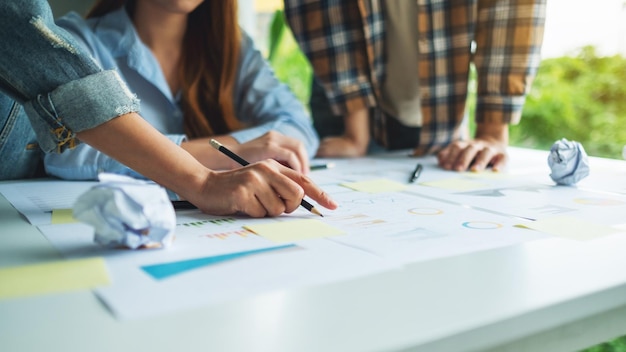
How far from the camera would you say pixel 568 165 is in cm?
97

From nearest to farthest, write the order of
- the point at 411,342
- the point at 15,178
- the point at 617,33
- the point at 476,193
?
1. the point at 411,342
2. the point at 476,193
3. the point at 15,178
4. the point at 617,33

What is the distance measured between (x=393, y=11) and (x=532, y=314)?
1128 millimetres

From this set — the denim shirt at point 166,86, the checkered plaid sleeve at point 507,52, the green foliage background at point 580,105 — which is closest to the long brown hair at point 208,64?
the denim shirt at point 166,86

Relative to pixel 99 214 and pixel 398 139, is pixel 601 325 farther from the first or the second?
pixel 398 139

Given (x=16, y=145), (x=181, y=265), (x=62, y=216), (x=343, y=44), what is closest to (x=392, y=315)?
(x=181, y=265)

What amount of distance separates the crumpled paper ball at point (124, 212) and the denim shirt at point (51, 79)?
0.45ft

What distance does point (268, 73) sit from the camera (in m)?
1.40

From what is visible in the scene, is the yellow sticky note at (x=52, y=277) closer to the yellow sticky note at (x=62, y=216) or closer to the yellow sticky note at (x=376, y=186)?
the yellow sticky note at (x=62, y=216)

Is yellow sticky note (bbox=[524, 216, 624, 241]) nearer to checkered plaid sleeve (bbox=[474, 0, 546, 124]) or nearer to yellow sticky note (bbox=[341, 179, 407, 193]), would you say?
yellow sticky note (bbox=[341, 179, 407, 193])

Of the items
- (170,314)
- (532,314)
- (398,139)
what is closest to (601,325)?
(532,314)

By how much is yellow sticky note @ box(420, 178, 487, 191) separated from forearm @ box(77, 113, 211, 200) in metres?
0.42

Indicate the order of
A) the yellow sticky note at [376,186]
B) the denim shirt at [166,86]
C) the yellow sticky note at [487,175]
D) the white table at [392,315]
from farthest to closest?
the denim shirt at [166,86] → the yellow sticky note at [487,175] → the yellow sticky note at [376,186] → the white table at [392,315]

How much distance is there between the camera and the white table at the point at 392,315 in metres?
0.37

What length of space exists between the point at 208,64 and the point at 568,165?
2.63 feet
